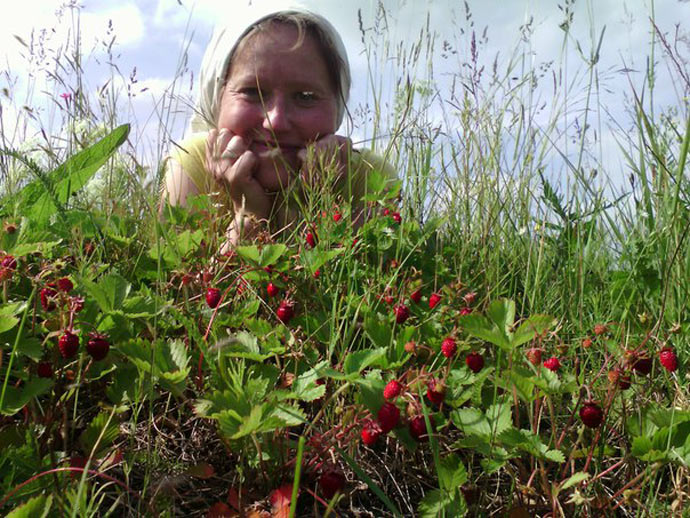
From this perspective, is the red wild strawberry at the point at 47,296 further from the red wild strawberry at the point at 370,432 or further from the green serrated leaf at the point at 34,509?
the red wild strawberry at the point at 370,432

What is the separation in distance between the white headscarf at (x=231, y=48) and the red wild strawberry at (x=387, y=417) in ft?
7.50

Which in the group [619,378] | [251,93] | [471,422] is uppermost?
[251,93]

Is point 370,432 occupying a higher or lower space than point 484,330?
lower

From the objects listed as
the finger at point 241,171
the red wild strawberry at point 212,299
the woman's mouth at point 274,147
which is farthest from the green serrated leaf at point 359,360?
the woman's mouth at point 274,147

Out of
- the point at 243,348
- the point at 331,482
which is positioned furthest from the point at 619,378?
the point at 243,348

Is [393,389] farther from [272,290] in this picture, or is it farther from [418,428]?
[272,290]

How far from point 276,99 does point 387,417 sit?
215 centimetres

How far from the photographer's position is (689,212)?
1758 millimetres

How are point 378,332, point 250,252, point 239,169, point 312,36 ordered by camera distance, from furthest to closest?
point 312,36 < point 239,169 < point 250,252 < point 378,332

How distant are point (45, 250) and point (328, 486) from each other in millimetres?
1022

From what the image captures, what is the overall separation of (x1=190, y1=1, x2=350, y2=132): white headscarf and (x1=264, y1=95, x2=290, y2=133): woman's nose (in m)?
0.35

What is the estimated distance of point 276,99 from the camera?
284 centimetres

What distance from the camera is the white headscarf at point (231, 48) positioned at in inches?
120

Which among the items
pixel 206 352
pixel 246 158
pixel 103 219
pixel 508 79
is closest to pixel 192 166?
pixel 246 158
